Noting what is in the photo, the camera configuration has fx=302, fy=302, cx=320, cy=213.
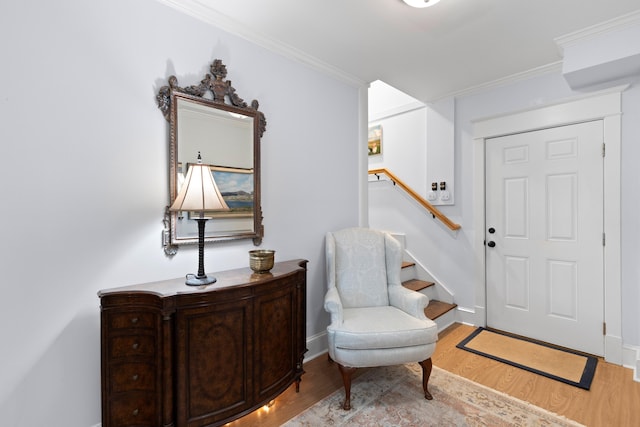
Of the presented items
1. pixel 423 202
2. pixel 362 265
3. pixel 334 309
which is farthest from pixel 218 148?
pixel 423 202

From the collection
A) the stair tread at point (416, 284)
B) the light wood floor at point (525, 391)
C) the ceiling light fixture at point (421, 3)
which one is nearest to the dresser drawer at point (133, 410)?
the light wood floor at point (525, 391)

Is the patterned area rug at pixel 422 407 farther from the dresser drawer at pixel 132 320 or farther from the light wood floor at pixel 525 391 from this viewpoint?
the dresser drawer at pixel 132 320

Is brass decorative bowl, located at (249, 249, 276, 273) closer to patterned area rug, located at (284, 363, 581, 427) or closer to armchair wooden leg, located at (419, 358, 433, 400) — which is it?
patterned area rug, located at (284, 363, 581, 427)

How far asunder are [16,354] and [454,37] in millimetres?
3163

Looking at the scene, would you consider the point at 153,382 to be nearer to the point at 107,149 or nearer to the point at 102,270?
the point at 102,270

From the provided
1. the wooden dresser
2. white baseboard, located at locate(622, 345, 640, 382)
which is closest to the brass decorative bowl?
the wooden dresser

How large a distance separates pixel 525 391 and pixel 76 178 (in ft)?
9.78

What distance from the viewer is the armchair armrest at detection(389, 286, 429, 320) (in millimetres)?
2127

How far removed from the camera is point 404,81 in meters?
2.97

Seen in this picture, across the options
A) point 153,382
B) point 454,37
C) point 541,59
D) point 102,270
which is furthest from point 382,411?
point 541,59

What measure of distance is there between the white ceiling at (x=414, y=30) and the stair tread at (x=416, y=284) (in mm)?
2135

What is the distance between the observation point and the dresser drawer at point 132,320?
1439 millimetres

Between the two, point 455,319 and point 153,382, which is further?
point 455,319

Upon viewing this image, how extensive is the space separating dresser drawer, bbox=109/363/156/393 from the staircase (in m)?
2.36
